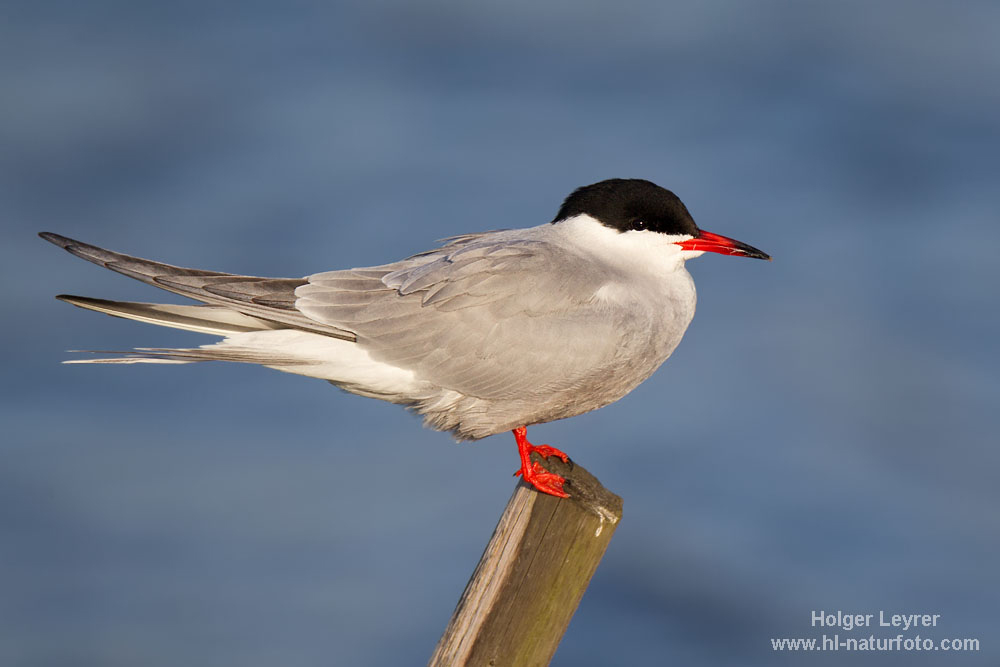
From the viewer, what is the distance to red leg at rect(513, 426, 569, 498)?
146 inches

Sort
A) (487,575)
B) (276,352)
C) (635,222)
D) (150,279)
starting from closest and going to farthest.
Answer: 1. (487,575)
2. (150,279)
3. (276,352)
4. (635,222)

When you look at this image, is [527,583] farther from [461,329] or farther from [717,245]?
[717,245]

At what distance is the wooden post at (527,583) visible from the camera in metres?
3.43

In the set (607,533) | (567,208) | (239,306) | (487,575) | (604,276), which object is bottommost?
(487,575)

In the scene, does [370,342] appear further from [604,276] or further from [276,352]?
[604,276]

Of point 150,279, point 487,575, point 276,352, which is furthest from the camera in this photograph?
point 276,352

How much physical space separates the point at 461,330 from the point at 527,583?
1148mm

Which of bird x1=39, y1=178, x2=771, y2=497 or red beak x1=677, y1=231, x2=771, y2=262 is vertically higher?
red beak x1=677, y1=231, x2=771, y2=262

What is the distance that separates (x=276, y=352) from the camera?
13.9 feet

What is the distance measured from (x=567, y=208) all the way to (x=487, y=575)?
6.21ft

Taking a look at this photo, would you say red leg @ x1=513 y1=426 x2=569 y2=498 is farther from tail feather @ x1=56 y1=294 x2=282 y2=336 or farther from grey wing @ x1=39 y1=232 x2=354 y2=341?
tail feather @ x1=56 y1=294 x2=282 y2=336

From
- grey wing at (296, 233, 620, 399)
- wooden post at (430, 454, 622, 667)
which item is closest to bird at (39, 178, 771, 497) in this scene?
grey wing at (296, 233, 620, 399)

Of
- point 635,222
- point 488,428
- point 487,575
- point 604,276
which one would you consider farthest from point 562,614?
point 635,222

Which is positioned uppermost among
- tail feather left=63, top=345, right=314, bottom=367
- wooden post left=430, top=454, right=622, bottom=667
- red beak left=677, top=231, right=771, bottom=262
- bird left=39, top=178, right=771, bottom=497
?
red beak left=677, top=231, right=771, bottom=262
